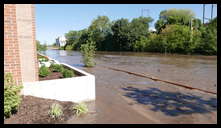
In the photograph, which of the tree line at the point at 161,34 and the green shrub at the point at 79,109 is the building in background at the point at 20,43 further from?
the tree line at the point at 161,34

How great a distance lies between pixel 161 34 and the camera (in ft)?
112

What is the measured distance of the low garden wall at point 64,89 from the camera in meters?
4.77

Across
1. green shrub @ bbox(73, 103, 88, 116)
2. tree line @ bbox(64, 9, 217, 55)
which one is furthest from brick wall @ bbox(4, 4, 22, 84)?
tree line @ bbox(64, 9, 217, 55)

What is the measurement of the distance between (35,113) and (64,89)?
120 centimetres

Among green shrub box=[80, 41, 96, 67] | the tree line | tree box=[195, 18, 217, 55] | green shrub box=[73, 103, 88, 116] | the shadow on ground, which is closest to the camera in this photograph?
green shrub box=[73, 103, 88, 116]

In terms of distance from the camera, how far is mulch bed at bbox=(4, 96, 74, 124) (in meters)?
3.71

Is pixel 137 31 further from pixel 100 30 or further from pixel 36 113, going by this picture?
pixel 36 113

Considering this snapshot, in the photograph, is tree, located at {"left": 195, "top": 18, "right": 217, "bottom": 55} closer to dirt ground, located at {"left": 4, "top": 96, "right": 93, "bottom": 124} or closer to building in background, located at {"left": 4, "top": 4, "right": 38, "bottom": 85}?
building in background, located at {"left": 4, "top": 4, "right": 38, "bottom": 85}

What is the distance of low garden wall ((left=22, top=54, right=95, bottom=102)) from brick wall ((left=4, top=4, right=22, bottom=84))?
1.80 feet

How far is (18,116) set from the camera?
12.7ft
